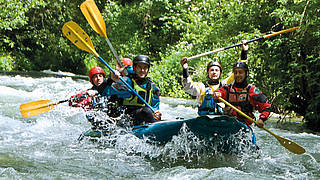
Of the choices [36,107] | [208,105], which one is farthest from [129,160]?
[36,107]

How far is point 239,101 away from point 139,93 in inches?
47.5

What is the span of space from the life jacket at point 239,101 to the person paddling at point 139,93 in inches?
34.6

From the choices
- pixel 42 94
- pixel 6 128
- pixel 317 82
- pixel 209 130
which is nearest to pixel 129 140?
pixel 209 130

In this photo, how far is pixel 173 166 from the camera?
3822mm

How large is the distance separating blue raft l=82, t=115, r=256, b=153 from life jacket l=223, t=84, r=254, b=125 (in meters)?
0.30

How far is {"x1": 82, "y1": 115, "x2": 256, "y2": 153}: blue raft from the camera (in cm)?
360

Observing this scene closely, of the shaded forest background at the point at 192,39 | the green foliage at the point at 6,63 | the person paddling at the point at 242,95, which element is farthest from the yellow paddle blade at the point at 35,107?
the green foliage at the point at 6,63

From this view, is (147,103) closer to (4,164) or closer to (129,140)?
(129,140)

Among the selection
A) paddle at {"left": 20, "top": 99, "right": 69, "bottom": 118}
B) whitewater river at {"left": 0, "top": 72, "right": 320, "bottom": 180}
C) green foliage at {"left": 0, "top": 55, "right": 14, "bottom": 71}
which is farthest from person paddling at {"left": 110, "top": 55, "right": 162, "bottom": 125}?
green foliage at {"left": 0, "top": 55, "right": 14, "bottom": 71}

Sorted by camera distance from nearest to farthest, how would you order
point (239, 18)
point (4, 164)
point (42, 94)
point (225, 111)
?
point (4, 164), point (225, 111), point (239, 18), point (42, 94)

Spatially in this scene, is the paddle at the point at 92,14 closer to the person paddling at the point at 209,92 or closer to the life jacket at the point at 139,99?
the life jacket at the point at 139,99

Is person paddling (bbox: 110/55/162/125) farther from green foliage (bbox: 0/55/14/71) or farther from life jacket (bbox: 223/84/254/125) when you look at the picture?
green foliage (bbox: 0/55/14/71)

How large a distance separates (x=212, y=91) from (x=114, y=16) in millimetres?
11891

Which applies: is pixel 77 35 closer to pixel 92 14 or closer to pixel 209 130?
pixel 92 14
